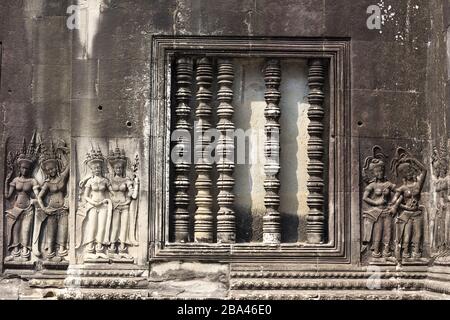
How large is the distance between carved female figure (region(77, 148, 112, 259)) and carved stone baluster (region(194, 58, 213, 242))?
116cm

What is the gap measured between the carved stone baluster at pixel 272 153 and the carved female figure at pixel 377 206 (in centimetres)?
115

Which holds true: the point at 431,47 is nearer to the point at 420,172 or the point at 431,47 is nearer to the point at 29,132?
the point at 420,172

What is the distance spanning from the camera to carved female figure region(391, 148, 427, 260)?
15.7 meters

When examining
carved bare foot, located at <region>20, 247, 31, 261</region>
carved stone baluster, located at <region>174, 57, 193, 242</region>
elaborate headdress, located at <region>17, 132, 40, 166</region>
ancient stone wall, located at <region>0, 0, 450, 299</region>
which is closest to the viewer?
ancient stone wall, located at <region>0, 0, 450, 299</region>

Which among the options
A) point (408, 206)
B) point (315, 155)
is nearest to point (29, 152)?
point (315, 155)

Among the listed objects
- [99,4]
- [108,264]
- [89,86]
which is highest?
[99,4]

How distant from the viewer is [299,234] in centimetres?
1588

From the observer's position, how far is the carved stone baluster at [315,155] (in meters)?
15.8

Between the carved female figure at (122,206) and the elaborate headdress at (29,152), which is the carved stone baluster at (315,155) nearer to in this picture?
the carved female figure at (122,206)

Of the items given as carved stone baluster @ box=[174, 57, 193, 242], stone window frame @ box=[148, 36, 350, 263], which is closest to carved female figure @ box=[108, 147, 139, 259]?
stone window frame @ box=[148, 36, 350, 263]

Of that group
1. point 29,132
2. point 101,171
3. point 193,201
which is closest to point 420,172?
point 193,201

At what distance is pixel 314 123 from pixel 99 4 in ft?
10.6

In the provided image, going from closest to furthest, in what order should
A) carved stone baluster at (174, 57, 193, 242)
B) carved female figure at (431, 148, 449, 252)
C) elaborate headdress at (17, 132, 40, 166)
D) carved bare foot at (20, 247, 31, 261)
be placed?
carved female figure at (431, 148, 449, 252) → carved stone baluster at (174, 57, 193, 242) → carved bare foot at (20, 247, 31, 261) → elaborate headdress at (17, 132, 40, 166)

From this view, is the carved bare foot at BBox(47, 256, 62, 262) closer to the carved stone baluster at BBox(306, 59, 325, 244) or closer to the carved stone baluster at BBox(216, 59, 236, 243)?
the carved stone baluster at BBox(216, 59, 236, 243)
